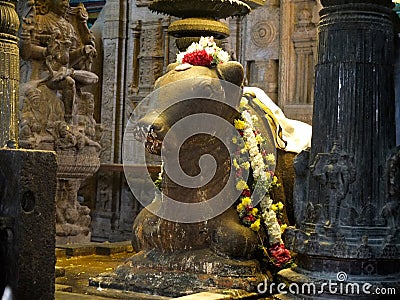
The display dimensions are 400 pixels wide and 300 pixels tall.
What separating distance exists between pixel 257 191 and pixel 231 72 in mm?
1082

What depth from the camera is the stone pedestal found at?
4.64 meters

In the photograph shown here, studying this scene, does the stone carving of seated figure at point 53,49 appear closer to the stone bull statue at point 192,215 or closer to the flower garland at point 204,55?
the flower garland at point 204,55

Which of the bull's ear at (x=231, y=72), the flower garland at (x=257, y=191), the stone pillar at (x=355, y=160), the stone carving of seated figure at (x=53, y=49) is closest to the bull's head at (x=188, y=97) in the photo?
the bull's ear at (x=231, y=72)

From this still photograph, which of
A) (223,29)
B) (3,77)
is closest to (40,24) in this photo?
(223,29)

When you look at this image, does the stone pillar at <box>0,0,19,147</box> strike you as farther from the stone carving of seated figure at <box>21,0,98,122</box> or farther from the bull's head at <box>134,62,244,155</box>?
the stone carving of seated figure at <box>21,0,98,122</box>

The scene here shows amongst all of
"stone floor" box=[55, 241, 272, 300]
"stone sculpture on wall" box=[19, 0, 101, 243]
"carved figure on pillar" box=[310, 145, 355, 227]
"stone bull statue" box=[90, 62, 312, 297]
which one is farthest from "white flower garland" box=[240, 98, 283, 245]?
"stone sculpture on wall" box=[19, 0, 101, 243]

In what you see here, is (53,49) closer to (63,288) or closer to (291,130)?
(291,130)

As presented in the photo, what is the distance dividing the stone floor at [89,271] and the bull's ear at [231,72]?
188cm

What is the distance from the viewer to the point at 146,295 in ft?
23.2

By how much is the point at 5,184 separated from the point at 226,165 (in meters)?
3.24

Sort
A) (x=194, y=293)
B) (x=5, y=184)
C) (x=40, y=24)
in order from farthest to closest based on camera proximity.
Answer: (x=40, y=24) < (x=194, y=293) < (x=5, y=184)

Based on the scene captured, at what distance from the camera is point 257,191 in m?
7.66

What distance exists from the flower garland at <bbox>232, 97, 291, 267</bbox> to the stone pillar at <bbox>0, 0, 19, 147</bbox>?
198cm

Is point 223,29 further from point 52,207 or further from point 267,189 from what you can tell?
point 52,207
